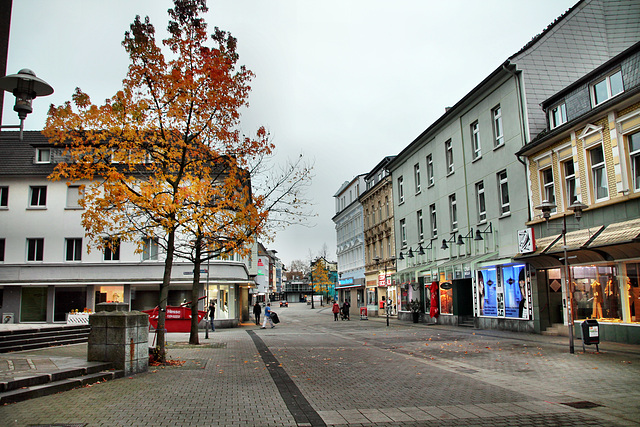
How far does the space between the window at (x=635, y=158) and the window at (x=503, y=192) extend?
765 centimetres

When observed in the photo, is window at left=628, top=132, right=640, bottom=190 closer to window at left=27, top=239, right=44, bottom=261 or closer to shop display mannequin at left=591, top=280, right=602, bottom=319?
shop display mannequin at left=591, top=280, right=602, bottom=319

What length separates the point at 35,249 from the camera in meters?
33.7

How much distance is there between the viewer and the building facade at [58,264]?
109ft

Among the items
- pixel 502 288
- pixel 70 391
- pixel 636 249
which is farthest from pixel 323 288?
pixel 70 391

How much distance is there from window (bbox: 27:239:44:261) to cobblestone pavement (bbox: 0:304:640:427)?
75.9 ft

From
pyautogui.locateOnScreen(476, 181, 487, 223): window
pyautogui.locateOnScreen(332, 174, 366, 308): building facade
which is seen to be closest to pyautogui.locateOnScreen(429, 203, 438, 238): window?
Answer: pyautogui.locateOnScreen(476, 181, 487, 223): window

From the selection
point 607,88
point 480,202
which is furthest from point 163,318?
point 480,202

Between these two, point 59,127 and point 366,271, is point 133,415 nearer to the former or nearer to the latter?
point 59,127

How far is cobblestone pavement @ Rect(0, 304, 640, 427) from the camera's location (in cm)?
710

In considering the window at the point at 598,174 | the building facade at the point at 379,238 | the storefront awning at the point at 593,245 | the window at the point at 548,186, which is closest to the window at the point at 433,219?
the building facade at the point at 379,238

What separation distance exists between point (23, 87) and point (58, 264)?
29.2 meters

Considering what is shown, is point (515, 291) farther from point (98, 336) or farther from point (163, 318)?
point (98, 336)

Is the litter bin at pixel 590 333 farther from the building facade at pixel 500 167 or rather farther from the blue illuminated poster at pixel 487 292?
the blue illuminated poster at pixel 487 292

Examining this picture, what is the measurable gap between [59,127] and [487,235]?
20.1 m
